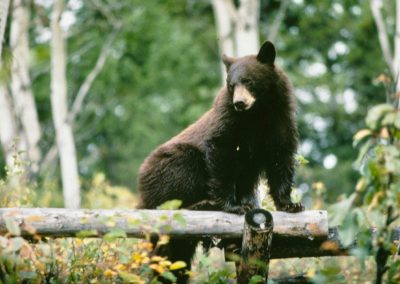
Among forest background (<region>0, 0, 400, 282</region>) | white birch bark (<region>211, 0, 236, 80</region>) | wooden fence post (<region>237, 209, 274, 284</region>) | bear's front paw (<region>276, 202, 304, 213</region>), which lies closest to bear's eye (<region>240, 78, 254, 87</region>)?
bear's front paw (<region>276, 202, 304, 213</region>)

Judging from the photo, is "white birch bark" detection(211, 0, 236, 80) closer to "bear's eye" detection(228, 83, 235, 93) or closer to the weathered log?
"bear's eye" detection(228, 83, 235, 93)

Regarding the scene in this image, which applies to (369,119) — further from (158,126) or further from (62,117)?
(158,126)

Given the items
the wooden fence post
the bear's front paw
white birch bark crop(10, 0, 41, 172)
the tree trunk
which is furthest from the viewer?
white birch bark crop(10, 0, 41, 172)

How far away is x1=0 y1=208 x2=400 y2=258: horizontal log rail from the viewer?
4.18m

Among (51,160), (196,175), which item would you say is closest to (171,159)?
(196,175)

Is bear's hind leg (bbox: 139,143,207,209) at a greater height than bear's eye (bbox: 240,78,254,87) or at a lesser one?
lesser

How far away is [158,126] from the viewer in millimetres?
25094

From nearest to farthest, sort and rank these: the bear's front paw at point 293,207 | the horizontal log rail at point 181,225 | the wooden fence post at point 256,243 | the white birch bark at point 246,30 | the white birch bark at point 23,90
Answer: the horizontal log rail at point 181,225 → the wooden fence post at point 256,243 → the bear's front paw at point 293,207 → the white birch bark at point 246,30 → the white birch bark at point 23,90

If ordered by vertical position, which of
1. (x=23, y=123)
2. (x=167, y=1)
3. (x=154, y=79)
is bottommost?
(x=23, y=123)

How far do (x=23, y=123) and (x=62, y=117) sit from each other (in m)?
1.11

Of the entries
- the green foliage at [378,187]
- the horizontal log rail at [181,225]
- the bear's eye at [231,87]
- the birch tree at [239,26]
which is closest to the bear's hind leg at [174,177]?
the bear's eye at [231,87]

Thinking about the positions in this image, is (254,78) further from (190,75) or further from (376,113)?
(190,75)

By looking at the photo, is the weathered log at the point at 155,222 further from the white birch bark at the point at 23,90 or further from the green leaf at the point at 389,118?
the white birch bark at the point at 23,90

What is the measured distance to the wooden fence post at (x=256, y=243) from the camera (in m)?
4.76
